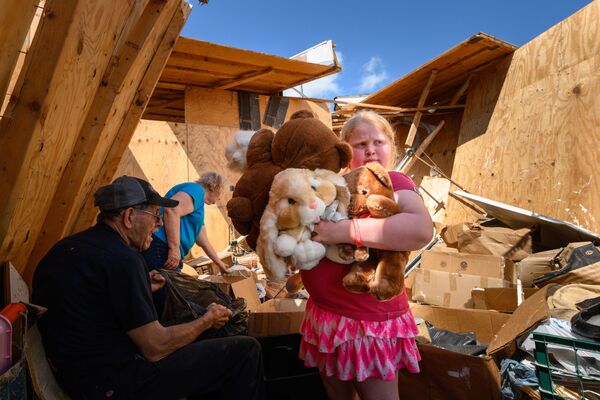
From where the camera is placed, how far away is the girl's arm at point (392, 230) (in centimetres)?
115

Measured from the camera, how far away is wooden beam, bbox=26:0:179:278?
84.9 inches

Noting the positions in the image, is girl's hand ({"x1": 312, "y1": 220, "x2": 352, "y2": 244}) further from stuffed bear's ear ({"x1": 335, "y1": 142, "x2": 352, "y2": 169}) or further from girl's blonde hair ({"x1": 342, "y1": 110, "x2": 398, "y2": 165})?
girl's blonde hair ({"x1": 342, "y1": 110, "x2": 398, "y2": 165})

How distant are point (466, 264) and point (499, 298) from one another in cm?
78

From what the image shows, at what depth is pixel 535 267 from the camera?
3.55 metres

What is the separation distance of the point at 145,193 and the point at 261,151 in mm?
1076

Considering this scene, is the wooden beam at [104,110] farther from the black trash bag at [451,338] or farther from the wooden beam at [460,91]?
the wooden beam at [460,91]

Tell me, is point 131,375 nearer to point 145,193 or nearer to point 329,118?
point 145,193

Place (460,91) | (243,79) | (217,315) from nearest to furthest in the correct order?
1. (217,315)
2. (243,79)
3. (460,91)

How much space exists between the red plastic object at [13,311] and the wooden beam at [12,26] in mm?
877

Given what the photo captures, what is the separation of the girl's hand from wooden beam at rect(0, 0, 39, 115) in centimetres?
124

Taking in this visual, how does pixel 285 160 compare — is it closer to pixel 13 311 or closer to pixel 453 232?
pixel 13 311

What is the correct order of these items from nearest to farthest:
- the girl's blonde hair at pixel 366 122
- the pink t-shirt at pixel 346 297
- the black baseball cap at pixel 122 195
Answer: the pink t-shirt at pixel 346 297 < the girl's blonde hair at pixel 366 122 < the black baseball cap at pixel 122 195

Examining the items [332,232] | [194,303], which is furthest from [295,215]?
[194,303]

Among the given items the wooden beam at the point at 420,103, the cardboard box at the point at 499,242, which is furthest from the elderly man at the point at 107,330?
the wooden beam at the point at 420,103
